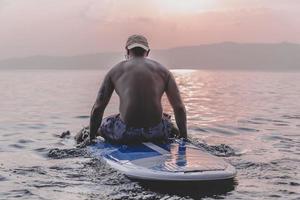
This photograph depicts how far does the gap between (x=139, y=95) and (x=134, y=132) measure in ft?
2.37

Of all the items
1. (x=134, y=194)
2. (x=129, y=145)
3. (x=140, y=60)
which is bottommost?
(x=134, y=194)

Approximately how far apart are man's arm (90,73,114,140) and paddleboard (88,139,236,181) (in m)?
0.64

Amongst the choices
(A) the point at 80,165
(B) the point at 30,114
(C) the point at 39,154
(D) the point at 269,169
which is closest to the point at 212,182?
(D) the point at 269,169

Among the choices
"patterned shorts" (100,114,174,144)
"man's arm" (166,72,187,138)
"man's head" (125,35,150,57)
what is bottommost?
"patterned shorts" (100,114,174,144)

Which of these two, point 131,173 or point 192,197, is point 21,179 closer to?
point 131,173

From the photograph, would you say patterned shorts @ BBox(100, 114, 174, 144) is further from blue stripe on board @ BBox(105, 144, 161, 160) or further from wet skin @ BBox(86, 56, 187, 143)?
blue stripe on board @ BBox(105, 144, 161, 160)

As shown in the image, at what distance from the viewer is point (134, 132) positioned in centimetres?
910

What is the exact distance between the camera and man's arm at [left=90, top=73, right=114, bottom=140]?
944 cm

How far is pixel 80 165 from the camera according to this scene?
8.98m

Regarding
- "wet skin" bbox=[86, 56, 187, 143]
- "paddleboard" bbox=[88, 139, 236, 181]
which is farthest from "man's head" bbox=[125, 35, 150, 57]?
"paddleboard" bbox=[88, 139, 236, 181]

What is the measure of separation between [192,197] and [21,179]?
3.03 metres

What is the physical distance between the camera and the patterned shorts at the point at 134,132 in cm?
910

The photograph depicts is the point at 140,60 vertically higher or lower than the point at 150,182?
higher

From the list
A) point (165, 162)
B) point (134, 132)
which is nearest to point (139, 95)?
point (134, 132)
